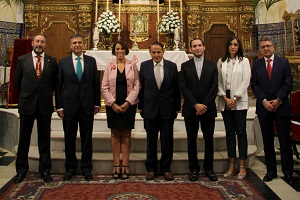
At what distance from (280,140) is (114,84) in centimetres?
190

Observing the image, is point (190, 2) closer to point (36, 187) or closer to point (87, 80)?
point (87, 80)

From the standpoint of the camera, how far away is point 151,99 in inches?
140

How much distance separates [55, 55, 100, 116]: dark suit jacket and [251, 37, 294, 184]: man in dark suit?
180cm

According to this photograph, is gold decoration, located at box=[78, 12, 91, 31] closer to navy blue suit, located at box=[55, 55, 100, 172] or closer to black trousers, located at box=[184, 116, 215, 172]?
navy blue suit, located at box=[55, 55, 100, 172]

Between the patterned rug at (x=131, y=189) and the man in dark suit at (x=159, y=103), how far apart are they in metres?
0.22

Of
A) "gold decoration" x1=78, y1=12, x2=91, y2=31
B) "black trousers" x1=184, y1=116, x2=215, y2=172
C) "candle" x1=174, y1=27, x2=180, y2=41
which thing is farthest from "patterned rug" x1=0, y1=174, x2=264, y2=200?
"gold decoration" x1=78, y1=12, x2=91, y2=31

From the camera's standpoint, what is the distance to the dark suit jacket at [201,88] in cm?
352

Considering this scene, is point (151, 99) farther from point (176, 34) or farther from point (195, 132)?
point (176, 34)

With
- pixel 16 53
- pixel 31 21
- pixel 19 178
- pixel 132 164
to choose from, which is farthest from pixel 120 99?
pixel 31 21

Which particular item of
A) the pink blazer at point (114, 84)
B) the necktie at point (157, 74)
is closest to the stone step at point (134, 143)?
the pink blazer at point (114, 84)

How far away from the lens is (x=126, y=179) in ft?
11.9

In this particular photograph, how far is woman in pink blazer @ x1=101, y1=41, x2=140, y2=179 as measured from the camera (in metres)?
3.55

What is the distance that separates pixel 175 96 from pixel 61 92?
125cm

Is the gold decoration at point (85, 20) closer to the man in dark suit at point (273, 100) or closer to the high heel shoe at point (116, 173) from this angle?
the high heel shoe at point (116, 173)
